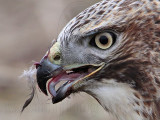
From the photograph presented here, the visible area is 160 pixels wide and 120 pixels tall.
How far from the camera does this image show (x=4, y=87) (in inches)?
281

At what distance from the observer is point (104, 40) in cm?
276

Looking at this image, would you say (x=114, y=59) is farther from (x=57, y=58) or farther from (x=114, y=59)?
(x=57, y=58)

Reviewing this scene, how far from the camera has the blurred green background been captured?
6.23 meters

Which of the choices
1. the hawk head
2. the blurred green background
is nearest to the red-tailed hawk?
the hawk head

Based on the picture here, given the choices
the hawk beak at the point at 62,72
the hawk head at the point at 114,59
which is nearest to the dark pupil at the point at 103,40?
the hawk head at the point at 114,59

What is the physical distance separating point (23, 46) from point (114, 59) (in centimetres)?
504

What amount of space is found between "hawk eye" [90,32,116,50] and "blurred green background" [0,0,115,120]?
2.93 metres

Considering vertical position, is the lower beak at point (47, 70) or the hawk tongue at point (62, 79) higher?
the lower beak at point (47, 70)

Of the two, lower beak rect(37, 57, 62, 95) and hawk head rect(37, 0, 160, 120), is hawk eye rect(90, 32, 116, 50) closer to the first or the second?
hawk head rect(37, 0, 160, 120)

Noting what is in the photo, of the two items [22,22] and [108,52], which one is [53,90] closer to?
[108,52]

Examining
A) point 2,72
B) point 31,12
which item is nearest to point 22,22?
point 31,12

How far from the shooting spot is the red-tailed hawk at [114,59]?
107 inches

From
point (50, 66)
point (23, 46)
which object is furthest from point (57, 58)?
point (23, 46)

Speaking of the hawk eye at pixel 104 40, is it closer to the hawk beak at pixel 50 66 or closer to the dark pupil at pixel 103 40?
the dark pupil at pixel 103 40
